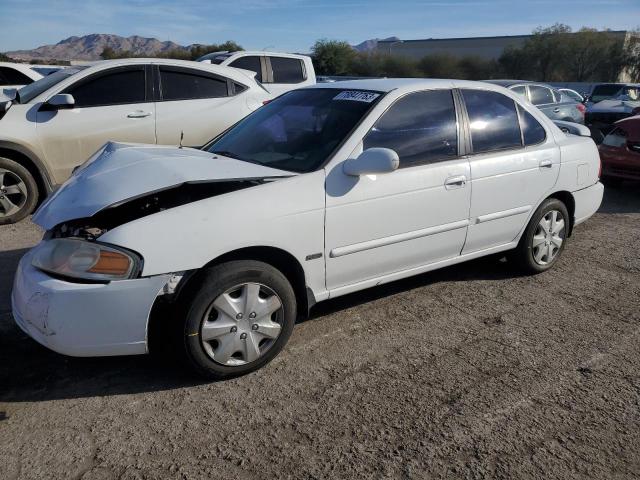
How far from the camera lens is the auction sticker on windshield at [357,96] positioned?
3.86 meters

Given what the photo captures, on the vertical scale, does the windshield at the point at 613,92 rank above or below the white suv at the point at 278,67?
below

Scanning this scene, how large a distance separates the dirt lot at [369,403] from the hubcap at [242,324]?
18 centimetres

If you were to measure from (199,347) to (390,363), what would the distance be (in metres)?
1.16

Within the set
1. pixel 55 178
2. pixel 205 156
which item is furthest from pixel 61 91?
pixel 205 156

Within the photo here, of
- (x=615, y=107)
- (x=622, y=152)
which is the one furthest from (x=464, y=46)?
(x=622, y=152)

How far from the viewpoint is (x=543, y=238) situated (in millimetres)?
4789

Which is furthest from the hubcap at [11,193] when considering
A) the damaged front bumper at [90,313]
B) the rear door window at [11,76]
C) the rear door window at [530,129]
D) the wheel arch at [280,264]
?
the rear door window at [11,76]

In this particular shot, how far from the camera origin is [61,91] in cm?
627

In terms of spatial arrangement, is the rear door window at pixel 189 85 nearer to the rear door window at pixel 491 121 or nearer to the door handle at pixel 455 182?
the rear door window at pixel 491 121

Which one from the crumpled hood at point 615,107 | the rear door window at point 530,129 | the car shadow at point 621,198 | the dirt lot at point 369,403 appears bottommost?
the car shadow at point 621,198

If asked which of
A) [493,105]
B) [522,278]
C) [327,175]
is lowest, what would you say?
[522,278]

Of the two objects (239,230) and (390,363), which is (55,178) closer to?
(239,230)

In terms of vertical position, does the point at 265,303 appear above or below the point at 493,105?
below

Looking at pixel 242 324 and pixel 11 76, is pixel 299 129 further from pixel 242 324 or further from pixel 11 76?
pixel 11 76
